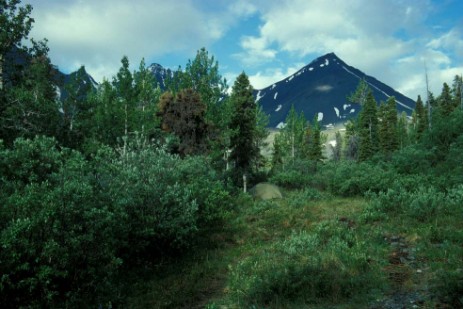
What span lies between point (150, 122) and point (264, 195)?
10646 mm

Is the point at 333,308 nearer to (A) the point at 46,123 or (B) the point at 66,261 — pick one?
(B) the point at 66,261

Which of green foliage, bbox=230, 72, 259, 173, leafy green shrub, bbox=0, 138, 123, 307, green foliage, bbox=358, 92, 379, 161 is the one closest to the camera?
leafy green shrub, bbox=0, 138, 123, 307

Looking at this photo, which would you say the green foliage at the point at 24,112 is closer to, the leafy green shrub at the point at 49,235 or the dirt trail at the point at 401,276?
the leafy green shrub at the point at 49,235

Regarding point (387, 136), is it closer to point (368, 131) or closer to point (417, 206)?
point (368, 131)

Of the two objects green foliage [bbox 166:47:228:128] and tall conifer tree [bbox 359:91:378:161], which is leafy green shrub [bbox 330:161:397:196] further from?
tall conifer tree [bbox 359:91:378:161]

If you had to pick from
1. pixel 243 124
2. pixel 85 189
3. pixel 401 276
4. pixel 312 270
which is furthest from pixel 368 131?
pixel 85 189

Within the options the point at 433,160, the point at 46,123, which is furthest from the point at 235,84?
the point at 46,123

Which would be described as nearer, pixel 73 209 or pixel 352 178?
pixel 73 209

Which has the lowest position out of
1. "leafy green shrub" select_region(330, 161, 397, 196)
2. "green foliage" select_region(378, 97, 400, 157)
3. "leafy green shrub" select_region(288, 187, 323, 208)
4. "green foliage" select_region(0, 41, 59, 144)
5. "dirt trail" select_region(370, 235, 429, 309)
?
"dirt trail" select_region(370, 235, 429, 309)

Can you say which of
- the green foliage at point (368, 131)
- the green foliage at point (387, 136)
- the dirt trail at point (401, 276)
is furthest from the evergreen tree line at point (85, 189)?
the green foliage at point (387, 136)

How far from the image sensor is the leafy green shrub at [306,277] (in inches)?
324

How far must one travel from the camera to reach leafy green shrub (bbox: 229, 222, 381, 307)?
324 inches

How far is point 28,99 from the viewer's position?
1394 centimetres

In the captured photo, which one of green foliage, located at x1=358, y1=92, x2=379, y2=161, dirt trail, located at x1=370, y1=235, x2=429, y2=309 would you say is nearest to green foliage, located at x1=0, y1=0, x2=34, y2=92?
dirt trail, located at x1=370, y1=235, x2=429, y2=309
